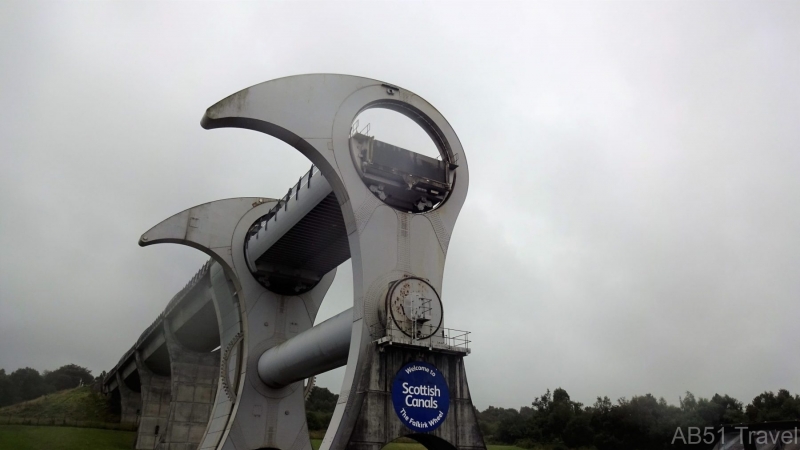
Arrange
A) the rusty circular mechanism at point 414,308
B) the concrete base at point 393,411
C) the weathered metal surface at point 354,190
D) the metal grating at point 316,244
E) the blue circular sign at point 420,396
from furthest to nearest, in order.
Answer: the metal grating at point 316,244 → the weathered metal surface at point 354,190 → the rusty circular mechanism at point 414,308 → the blue circular sign at point 420,396 → the concrete base at point 393,411

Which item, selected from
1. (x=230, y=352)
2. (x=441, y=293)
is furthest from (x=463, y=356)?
(x=230, y=352)

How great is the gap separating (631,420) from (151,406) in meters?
45.5

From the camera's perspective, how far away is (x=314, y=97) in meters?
21.6

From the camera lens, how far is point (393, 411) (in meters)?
18.3

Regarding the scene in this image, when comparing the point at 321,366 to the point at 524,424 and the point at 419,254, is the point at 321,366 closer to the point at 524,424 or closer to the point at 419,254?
the point at 419,254

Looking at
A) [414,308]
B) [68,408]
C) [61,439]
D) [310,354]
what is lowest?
[61,439]

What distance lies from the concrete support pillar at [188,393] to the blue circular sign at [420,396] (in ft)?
86.3

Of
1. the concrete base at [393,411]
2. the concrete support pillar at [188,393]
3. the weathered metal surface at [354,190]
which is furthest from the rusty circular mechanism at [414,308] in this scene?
the concrete support pillar at [188,393]

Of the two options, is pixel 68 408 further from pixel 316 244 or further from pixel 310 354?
pixel 310 354

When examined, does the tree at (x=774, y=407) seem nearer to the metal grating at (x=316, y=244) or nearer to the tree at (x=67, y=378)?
the metal grating at (x=316, y=244)

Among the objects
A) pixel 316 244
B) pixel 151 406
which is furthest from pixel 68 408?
pixel 316 244

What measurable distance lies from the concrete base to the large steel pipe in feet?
9.55

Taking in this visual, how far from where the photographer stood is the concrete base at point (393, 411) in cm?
1788

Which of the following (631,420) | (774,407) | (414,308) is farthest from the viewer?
(631,420)
